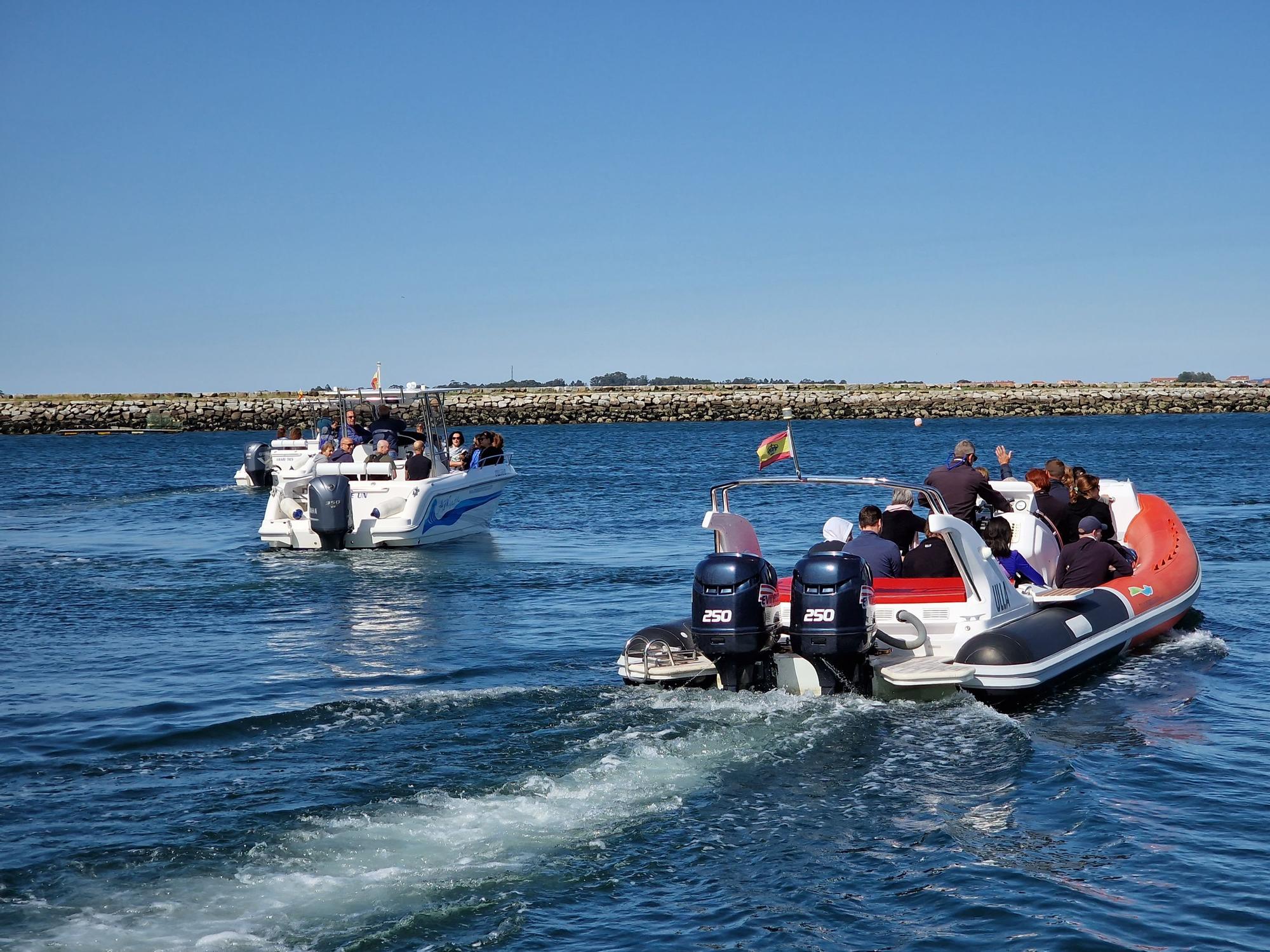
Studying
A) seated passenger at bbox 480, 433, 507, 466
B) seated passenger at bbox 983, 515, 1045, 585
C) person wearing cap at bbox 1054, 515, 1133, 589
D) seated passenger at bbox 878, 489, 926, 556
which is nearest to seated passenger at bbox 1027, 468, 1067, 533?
person wearing cap at bbox 1054, 515, 1133, 589

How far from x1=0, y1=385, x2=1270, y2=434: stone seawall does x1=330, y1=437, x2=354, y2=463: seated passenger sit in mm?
61998

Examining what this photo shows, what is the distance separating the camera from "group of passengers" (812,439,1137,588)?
33.4 feet

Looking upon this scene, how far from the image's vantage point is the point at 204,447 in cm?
6272

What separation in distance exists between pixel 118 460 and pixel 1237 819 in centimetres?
5067

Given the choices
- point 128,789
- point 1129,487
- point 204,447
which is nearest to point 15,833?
point 128,789

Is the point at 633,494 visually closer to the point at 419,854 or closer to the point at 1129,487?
the point at 1129,487

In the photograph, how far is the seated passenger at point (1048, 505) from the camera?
43.1 feet

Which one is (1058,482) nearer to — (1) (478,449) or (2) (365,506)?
(2) (365,506)

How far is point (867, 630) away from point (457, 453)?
14270 millimetres

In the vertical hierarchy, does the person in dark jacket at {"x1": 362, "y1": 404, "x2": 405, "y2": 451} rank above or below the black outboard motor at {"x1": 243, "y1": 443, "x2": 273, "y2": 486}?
above

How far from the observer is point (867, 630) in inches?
355

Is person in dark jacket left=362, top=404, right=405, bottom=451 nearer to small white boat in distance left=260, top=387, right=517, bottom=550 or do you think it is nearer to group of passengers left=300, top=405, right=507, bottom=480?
group of passengers left=300, top=405, right=507, bottom=480

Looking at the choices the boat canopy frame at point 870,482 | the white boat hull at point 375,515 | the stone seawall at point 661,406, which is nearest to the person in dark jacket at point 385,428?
the white boat hull at point 375,515

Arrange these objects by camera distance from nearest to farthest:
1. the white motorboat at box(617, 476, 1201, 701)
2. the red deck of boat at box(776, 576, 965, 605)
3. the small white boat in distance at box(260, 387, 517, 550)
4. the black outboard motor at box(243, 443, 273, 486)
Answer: the white motorboat at box(617, 476, 1201, 701) → the red deck of boat at box(776, 576, 965, 605) → the small white boat in distance at box(260, 387, 517, 550) → the black outboard motor at box(243, 443, 273, 486)
